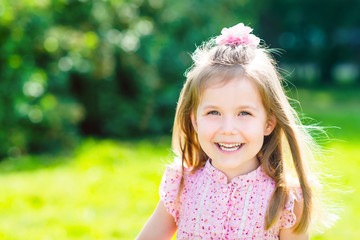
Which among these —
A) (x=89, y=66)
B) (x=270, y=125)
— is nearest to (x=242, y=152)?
(x=270, y=125)

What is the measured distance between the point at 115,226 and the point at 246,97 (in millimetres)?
2167

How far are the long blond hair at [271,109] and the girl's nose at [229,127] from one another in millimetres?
159

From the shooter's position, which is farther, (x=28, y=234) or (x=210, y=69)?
(x=28, y=234)

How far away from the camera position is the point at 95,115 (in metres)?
8.43

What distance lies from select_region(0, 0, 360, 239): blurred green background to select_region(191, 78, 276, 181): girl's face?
1.38m

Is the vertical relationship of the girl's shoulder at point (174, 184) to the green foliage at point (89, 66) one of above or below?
below

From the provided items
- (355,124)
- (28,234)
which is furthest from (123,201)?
(355,124)

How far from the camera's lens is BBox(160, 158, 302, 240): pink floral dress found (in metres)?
2.36

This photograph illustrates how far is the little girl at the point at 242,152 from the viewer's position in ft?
7.57

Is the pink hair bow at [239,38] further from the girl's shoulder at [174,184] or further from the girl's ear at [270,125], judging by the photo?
the girl's shoulder at [174,184]

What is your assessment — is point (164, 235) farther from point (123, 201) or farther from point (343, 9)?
point (343, 9)

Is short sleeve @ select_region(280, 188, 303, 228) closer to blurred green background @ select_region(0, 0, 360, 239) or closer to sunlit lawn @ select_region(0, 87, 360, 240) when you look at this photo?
sunlit lawn @ select_region(0, 87, 360, 240)

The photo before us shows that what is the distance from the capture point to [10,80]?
636cm

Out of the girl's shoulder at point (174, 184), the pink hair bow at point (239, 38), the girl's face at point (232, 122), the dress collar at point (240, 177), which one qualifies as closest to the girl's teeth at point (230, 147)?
the girl's face at point (232, 122)
